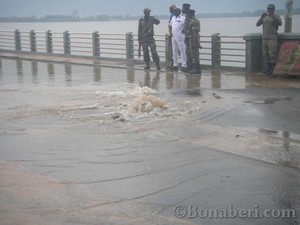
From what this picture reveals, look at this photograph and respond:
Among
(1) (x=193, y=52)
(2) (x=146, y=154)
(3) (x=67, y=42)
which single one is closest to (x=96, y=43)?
(3) (x=67, y=42)

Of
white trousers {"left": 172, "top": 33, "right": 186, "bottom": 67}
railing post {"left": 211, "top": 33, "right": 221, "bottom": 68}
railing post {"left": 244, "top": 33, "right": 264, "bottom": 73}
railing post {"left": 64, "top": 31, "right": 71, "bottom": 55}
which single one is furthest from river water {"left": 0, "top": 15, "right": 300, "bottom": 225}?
railing post {"left": 64, "top": 31, "right": 71, "bottom": 55}

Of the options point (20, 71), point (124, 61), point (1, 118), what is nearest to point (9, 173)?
point (1, 118)

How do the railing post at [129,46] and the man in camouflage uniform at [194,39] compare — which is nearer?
the man in camouflage uniform at [194,39]

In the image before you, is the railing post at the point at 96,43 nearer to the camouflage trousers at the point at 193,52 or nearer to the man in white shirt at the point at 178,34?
the man in white shirt at the point at 178,34

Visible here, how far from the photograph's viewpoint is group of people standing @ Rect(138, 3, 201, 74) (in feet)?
48.9

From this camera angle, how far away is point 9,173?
579 cm

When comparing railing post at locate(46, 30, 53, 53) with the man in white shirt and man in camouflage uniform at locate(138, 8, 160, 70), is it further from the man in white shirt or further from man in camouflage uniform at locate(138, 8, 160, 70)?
the man in white shirt

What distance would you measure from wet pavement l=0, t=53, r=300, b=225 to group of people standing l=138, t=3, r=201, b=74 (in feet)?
11.1

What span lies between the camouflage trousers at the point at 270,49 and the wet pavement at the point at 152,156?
2.01m

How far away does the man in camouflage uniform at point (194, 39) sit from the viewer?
1475cm

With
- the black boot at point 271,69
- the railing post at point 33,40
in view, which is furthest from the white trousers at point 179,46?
the railing post at point 33,40

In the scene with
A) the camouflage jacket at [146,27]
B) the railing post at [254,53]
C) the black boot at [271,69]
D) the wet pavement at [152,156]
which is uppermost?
the camouflage jacket at [146,27]

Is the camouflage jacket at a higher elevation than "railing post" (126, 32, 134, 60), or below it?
higher

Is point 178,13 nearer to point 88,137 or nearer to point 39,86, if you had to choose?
point 39,86
